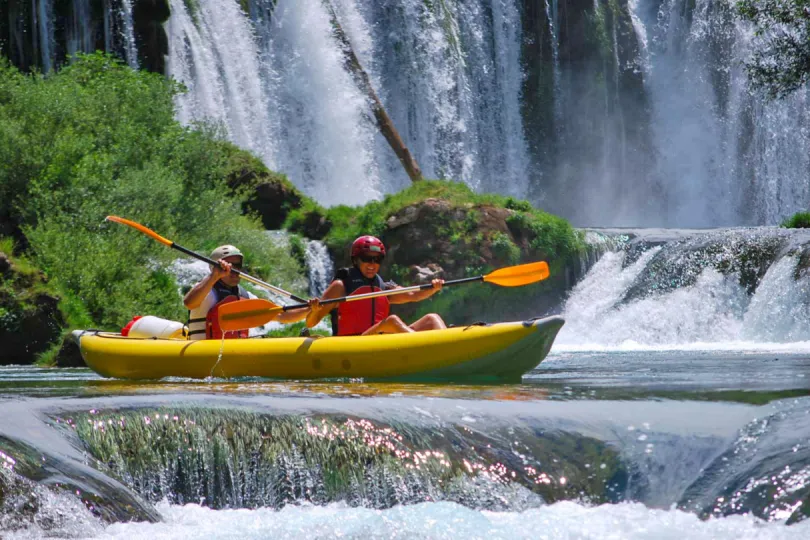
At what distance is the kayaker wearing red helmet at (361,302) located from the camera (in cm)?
768

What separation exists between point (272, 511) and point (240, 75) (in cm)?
1908

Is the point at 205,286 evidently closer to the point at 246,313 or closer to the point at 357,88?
the point at 246,313

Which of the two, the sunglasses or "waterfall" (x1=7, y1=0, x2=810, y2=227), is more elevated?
"waterfall" (x1=7, y1=0, x2=810, y2=227)

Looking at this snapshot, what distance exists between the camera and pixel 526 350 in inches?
284

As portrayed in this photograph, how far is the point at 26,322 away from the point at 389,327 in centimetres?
667

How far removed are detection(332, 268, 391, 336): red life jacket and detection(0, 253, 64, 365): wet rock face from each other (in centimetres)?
604

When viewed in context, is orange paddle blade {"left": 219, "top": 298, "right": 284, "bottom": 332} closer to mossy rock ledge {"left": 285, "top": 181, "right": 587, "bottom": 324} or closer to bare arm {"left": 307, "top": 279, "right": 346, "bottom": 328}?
bare arm {"left": 307, "top": 279, "right": 346, "bottom": 328}

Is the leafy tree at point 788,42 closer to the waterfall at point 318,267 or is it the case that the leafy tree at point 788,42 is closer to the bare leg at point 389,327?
the waterfall at point 318,267

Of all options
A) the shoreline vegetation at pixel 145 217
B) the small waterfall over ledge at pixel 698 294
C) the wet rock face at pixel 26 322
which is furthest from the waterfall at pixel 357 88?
the wet rock face at pixel 26 322

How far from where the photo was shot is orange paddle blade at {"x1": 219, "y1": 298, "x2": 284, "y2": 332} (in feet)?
25.2

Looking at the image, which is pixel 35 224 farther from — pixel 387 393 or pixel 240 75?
pixel 387 393

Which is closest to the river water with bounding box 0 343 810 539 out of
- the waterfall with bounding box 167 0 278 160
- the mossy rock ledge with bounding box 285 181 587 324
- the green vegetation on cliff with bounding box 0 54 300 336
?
the green vegetation on cliff with bounding box 0 54 300 336

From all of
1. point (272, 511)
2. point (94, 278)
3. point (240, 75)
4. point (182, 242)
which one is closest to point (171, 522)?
point (272, 511)

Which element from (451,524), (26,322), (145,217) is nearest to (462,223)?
(145,217)
